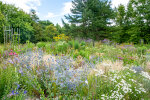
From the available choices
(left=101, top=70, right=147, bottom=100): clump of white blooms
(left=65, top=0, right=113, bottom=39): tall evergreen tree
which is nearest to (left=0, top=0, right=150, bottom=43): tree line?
(left=65, top=0, right=113, bottom=39): tall evergreen tree

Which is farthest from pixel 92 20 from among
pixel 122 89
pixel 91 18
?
pixel 122 89

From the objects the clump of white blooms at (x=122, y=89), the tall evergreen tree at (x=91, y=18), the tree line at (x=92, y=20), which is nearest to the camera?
the clump of white blooms at (x=122, y=89)

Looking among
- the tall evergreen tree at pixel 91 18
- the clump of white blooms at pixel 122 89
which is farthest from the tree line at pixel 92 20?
the clump of white blooms at pixel 122 89

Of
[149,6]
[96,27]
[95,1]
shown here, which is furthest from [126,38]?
[95,1]

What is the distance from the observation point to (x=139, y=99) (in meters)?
2.20

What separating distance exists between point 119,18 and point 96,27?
23.2ft

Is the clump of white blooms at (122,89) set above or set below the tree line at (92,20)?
below

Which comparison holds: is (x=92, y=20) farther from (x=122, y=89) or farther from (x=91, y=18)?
(x=122, y=89)

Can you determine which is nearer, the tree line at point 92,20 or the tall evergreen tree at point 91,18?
the tree line at point 92,20

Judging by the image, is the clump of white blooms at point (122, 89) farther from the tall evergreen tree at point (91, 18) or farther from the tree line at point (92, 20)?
the tall evergreen tree at point (91, 18)

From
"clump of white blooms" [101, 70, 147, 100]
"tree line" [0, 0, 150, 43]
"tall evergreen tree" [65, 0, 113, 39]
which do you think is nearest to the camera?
"clump of white blooms" [101, 70, 147, 100]

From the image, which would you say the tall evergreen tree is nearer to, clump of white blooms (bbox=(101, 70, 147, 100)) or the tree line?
the tree line

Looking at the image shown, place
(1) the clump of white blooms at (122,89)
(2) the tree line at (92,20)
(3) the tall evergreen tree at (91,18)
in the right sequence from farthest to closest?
(3) the tall evergreen tree at (91,18) < (2) the tree line at (92,20) < (1) the clump of white blooms at (122,89)

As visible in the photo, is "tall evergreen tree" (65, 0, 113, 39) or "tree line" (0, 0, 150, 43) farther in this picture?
"tall evergreen tree" (65, 0, 113, 39)
